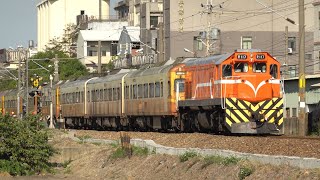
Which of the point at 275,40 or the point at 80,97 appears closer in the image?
the point at 80,97

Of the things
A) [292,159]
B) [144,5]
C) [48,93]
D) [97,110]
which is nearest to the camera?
[292,159]

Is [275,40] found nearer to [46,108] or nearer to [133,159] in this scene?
[46,108]

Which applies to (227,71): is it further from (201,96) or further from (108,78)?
(108,78)

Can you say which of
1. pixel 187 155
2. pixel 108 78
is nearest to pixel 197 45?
pixel 108 78

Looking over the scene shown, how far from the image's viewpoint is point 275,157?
20.7 meters

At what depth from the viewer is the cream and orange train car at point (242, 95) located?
31938 millimetres

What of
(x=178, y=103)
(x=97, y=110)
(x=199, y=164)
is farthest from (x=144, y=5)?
(x=199, y=164)

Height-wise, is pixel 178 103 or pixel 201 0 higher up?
pixel 201 0

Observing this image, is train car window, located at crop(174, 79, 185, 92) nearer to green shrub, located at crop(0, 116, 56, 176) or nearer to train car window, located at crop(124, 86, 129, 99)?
green shrub, located at crop(0, 116, 56, 176)

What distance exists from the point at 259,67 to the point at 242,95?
1446 mm

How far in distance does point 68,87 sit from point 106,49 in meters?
59.8

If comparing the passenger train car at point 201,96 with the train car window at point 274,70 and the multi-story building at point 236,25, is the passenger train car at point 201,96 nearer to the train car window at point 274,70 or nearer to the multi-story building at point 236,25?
the train car window at point 274,70

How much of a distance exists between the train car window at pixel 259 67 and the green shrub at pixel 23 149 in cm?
883

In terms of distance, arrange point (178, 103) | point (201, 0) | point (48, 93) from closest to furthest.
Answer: point (178, 103), point (48, 93), point (201, 0)
